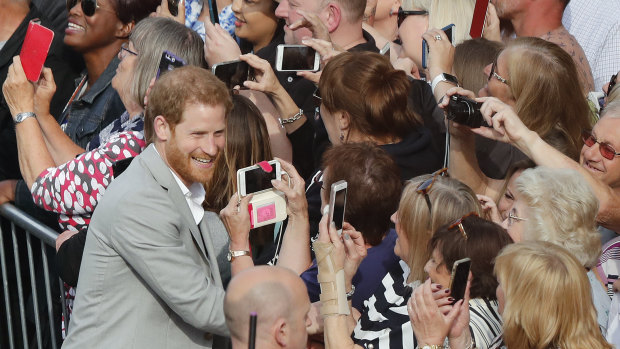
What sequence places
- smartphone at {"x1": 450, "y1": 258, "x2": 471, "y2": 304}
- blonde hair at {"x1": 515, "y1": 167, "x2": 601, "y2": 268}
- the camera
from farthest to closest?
the camera
blonde hair at {"x1": 515, "y1": 167, "x2": 601, "y2": 268}
smartphone at {"x1": 450, "y1": 258, "x2": 471, "y2": 304}

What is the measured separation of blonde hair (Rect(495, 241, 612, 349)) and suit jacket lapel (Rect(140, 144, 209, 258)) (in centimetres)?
133

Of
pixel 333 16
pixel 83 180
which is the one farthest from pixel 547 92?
pixel 83 180

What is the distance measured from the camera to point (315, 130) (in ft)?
17.8

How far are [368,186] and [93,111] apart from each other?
2.31 metres

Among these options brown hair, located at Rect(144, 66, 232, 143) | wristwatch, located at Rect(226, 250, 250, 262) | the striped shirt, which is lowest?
the striped shirt

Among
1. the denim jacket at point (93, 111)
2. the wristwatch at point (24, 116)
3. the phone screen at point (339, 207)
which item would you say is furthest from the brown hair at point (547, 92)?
the wristwatch at point (24, 116)

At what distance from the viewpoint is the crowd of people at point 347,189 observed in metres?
3.38

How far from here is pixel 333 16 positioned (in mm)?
5758

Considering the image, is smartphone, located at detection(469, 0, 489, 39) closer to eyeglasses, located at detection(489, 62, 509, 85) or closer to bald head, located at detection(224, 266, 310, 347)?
eyeglasses, located at detection(489, 62, 509, 85)

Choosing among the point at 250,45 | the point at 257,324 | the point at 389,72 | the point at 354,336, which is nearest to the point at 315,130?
the point at 389,72

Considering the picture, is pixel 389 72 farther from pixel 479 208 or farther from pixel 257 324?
pixel 257 324

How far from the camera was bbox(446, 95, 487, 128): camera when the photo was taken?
14.6ft

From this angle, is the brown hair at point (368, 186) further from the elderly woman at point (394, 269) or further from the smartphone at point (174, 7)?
the smartphone at point (174, 7)

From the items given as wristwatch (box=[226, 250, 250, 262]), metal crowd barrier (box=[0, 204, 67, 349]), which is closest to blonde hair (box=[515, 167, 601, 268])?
wristwatch (box=[226, 250, 250, 262])
